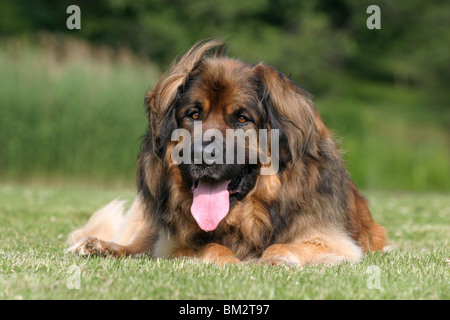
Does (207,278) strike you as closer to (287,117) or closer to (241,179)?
(241,179)

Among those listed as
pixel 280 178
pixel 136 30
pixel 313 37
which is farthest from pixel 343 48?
pixel 280 178

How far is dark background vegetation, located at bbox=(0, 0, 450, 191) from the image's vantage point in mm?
15164

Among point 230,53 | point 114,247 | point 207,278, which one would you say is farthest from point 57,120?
point 207,278

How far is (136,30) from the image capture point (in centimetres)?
2945

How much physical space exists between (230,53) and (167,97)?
1084 mm

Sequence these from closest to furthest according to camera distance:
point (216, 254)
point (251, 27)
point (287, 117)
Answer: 1. point (216, 254)
2. point (287, 117)
3. point (251, 27)

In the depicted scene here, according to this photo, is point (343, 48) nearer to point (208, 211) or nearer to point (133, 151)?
point (133, 151)

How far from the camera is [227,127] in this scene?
187 inches

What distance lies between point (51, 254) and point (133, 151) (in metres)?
10.8

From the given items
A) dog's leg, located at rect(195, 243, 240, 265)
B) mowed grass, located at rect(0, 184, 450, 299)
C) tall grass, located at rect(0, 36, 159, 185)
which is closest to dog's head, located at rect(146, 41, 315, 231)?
dog's leg, located at rect(195, 243, 240, 265)

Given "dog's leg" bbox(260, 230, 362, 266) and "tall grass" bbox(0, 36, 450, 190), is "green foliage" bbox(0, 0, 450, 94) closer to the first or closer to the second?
"tall grass" bbox(0, 36, 450, 190)

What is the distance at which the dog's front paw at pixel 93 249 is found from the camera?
4926mm
